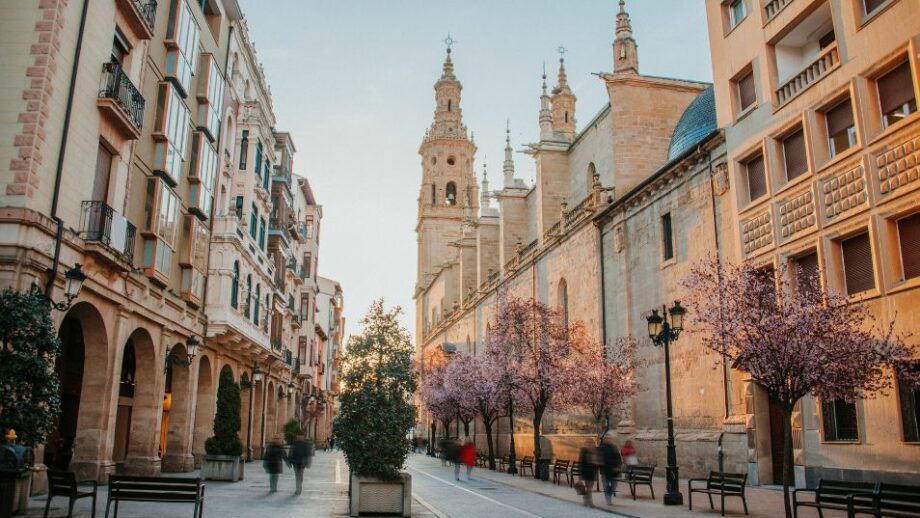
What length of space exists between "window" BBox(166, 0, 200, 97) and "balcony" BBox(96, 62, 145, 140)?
2867mm

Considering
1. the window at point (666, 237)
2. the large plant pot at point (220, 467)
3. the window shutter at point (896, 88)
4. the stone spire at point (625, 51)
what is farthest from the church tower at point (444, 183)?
the window shutter at point (896, 88)

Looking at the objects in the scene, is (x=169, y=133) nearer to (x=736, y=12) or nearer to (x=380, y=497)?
(x=380, y=497)

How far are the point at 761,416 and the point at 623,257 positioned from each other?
36.4 ft

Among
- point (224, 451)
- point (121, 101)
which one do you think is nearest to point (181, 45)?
point (121, 101)

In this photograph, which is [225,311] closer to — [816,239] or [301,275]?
[816,239]

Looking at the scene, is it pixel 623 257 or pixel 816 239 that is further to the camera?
pixel 623 257

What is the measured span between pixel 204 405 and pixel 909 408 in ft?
78.9

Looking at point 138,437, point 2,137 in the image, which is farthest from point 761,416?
point 2,137

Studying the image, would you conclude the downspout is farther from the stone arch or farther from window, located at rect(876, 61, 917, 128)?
window, located at rect(876, 61, 917, 128)

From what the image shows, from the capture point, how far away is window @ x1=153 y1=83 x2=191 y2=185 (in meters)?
20.6

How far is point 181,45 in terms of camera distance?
22.2 meters

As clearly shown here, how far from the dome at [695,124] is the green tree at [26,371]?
2218 cm

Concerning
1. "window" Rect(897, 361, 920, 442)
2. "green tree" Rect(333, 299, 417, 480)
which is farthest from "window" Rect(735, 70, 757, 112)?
"green tree" Rect(333, 299, 417, 480)

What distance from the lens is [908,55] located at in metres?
15.1
